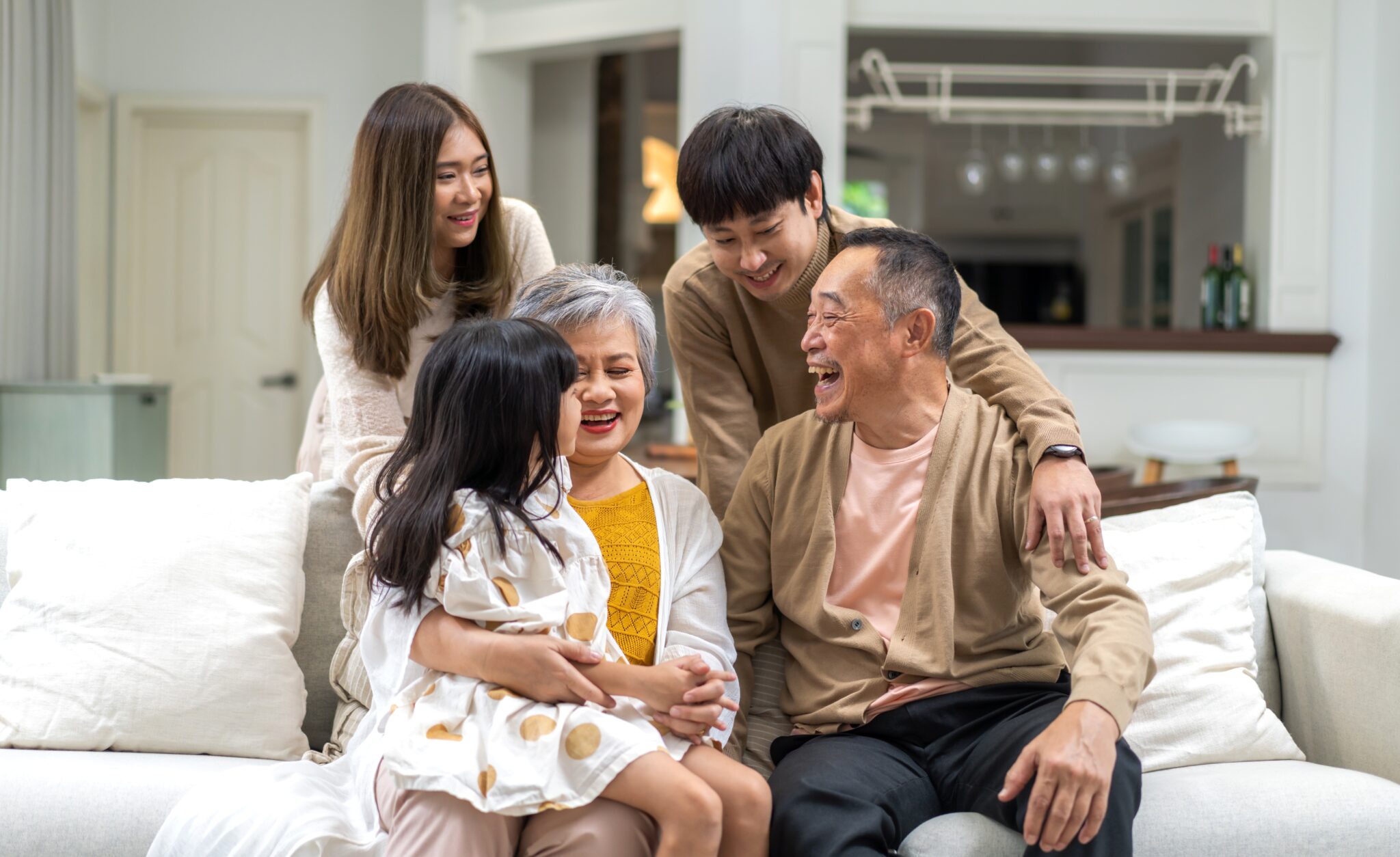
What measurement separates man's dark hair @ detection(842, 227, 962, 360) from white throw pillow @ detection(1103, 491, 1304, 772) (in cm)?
55

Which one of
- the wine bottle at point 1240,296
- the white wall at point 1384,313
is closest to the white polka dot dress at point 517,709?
the white wall at point 1384,313

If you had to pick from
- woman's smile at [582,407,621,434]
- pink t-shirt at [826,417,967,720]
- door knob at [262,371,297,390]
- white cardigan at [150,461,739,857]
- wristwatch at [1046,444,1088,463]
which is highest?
door knob at [262,371,297,390]

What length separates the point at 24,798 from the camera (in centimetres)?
169

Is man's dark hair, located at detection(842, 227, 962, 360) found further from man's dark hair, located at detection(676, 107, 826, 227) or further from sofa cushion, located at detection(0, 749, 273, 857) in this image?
sofa cushion, located at detection(0, 749, 273, 857)

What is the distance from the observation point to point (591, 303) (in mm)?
1756

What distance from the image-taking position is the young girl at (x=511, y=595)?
4.64 feet

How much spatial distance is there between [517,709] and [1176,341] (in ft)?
13.5

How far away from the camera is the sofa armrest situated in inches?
70.6

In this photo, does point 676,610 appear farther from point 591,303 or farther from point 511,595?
point 591,303

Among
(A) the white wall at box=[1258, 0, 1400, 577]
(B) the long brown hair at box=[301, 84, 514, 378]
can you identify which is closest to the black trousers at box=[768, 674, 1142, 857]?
(B) the long brown hair at box=[301, 84, 514, 378]

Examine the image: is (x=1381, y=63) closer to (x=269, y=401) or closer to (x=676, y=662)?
(x=676, y=662)

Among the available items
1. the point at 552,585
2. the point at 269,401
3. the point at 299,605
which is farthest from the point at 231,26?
the point at 552,585

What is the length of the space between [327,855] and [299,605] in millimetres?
626

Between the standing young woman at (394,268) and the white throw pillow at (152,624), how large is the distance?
22 cm
